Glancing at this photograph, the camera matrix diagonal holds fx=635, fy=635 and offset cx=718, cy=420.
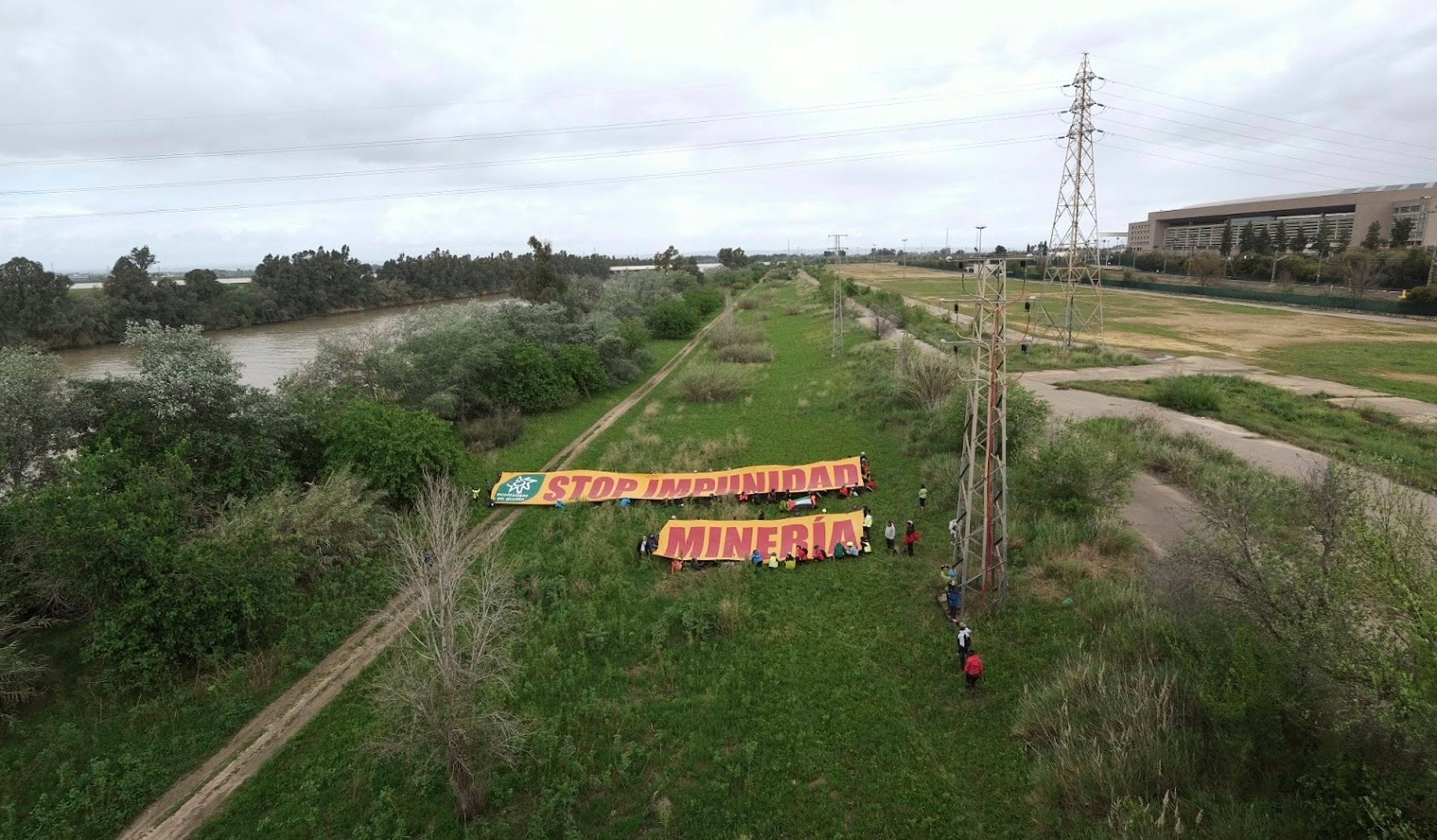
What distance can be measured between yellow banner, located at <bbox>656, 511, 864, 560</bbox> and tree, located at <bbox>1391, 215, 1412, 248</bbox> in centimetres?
9823

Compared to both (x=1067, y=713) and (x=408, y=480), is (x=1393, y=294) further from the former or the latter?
(x=408, y=480)

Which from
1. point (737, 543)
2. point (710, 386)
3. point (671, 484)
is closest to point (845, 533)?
point (737, 543)

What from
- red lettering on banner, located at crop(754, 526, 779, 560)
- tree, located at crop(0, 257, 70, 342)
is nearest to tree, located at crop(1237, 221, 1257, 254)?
red lettering on banner, located at crop(754, 526, 779, 560)

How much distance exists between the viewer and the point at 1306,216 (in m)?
97.3

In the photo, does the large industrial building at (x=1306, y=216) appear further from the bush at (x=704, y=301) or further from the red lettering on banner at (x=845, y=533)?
the red lettering on banner at (x=845, y=533)

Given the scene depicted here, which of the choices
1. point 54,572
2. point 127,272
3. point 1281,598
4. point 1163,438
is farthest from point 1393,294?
point 127,272

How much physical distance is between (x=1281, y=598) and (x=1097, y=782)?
3328 mm

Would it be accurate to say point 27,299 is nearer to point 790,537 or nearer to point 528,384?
point 528,384

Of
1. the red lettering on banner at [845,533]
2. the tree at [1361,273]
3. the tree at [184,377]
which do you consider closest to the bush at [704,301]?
the tree at [184,377]

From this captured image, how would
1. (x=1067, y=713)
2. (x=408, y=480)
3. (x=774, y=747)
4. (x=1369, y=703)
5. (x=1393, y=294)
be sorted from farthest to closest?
1. (x=1393, y=294)
2. (x=408, y=480)
3. (x=774, y=747)
4. (x=1067, y=713)
5. (x=1369, y=703)

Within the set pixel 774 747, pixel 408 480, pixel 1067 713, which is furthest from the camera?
pixel 408 480

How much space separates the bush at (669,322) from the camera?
57.7m

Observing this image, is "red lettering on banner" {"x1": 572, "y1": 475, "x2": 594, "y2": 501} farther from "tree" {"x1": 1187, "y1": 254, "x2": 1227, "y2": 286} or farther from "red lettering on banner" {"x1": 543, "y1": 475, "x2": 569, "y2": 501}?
"tree" {"x1": 1187, "y1": 254, "x2": 1227, "y2": 286}

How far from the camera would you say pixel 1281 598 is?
812 cm
